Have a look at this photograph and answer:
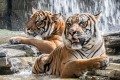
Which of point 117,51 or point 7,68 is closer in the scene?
point 7,68

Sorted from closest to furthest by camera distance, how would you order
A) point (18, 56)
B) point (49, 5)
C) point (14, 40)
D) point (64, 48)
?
point (64, 48), point (18, 56), point (14, 40), point (49, 5)

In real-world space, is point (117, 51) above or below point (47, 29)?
below

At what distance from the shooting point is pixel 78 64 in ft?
12.5

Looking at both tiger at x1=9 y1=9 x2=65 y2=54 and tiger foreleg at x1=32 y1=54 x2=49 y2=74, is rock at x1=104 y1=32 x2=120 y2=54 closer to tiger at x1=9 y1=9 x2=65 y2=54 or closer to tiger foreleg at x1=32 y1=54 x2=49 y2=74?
tiger at x1=9 y1=9 x2=65 y2=54

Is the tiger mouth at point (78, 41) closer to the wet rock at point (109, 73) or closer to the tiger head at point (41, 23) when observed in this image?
the wet rock at point (109, 73)

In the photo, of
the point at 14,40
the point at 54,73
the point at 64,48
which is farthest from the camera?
the point at 14,40

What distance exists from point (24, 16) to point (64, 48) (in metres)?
9.53

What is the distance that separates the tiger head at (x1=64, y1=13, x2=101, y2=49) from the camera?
385cm

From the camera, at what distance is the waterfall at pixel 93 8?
48.4 feet

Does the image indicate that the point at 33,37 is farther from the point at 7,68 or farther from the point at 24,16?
the point at 24,16

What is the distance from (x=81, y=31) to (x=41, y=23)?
2.07 metres

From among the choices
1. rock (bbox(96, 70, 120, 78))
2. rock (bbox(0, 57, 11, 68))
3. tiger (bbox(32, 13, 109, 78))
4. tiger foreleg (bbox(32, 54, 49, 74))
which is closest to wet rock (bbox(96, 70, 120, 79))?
rock (bbox(96, 70, 120, 78))

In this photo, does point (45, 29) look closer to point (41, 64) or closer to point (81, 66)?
point (41, 64)

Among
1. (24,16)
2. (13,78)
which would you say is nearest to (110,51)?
(13,78)
